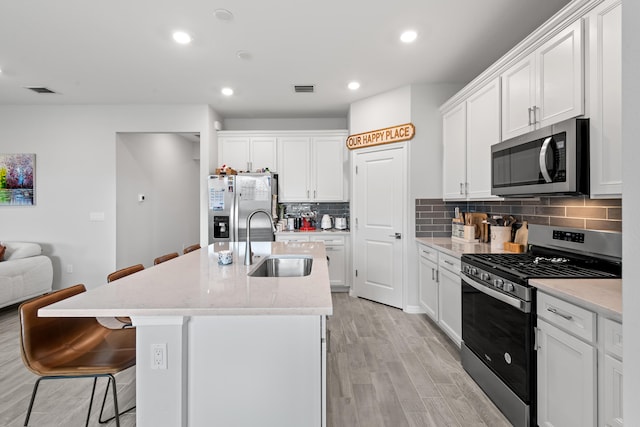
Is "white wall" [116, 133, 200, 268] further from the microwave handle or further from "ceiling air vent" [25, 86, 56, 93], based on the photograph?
the microwave handle

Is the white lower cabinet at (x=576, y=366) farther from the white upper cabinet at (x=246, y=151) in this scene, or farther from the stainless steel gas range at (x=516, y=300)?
the white upper cabinet at (x=246, y=151)

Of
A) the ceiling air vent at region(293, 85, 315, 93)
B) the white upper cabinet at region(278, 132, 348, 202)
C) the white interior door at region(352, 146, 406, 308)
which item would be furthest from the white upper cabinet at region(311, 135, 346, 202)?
the ceiling air vent at region(293, 85, 315, 93)

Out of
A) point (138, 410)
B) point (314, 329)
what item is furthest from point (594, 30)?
point (138, 410)

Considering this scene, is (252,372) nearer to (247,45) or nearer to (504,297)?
(504,297)

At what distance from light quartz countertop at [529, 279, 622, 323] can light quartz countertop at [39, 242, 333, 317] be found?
1037 millimetres

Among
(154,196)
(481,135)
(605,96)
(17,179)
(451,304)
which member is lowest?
(451,304)

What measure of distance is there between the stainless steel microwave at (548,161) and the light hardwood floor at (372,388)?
4.55 ft

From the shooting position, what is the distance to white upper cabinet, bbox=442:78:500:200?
2.70 m

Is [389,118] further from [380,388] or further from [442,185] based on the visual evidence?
[380,388]

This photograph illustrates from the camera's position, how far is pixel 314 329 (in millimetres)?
1362

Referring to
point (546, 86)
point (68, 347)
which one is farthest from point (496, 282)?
point (68, 347)

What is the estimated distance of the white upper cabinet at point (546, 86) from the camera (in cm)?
178

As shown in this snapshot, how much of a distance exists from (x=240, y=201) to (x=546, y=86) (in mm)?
3635

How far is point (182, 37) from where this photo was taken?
9.09ft
